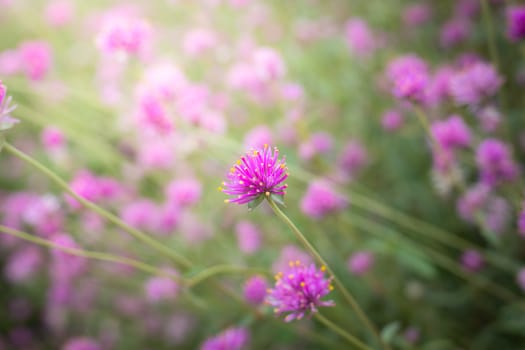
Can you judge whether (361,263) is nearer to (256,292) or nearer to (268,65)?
(256,292)

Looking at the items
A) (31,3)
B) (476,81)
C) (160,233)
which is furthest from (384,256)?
(31,3)

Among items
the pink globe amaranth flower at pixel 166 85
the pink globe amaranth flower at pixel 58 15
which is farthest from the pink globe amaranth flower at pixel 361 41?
the pink globe amaranth flower at pixel 58 15

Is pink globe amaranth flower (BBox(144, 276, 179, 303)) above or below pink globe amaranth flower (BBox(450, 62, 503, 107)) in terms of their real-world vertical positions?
above

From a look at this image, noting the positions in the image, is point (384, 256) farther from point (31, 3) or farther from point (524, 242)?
point (31, 3)

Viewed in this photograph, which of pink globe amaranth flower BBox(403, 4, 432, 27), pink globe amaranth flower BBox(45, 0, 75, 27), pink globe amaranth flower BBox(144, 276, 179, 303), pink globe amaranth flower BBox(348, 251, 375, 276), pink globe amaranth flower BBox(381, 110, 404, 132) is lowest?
pink globe amaranth flower BBox(348, 251, 375, 276)

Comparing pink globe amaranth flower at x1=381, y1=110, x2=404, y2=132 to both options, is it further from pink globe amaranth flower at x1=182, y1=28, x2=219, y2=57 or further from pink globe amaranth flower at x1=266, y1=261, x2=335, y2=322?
pink globe amaranth flower at x1=266, y1=261, x2=335, y2=322

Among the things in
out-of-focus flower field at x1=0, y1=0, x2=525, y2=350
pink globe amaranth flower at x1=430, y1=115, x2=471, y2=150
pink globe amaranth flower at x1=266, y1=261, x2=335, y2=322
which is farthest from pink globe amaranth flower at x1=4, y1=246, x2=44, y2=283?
pink globe amaranth flower at x1=430, y1=115, x2=471, y2=150
